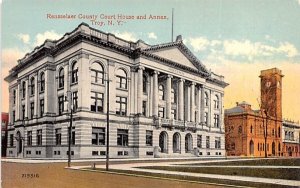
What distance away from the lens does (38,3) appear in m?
15.1

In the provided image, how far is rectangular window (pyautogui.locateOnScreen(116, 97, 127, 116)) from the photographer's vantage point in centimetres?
2295

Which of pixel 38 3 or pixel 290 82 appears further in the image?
pixel 290 82

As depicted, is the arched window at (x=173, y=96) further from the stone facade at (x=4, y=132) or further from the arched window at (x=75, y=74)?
the stone facade at (x=4, y=132)

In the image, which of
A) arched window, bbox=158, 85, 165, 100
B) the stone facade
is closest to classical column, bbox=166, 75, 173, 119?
arched window, bbox=158, 85, 165, 100

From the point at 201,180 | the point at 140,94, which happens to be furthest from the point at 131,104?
the point at 201,180

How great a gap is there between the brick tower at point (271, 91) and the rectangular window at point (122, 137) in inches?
305

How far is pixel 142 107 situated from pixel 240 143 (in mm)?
7858

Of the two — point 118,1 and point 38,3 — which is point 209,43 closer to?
point 118,1

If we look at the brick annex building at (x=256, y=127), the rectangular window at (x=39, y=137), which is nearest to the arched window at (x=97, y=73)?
the rectangular window at (x=39, y=137)

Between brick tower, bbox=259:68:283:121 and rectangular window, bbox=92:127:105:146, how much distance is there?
8722mm

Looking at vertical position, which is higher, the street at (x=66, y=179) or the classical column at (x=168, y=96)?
the classical column at (x=168, y=96)

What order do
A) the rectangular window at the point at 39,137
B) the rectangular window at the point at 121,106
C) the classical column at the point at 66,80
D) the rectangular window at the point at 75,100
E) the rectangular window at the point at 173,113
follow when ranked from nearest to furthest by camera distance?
the rectangular window at the point at 39,137 → the classical column at the point at 66,80 → the rectangular window at the point at 75,100 → the rectangular window at the point at 121,106 → the rectangular window at the point at 173,113

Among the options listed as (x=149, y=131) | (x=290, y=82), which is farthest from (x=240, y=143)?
(x=290, y=82)

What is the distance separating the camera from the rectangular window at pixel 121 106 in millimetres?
22953
